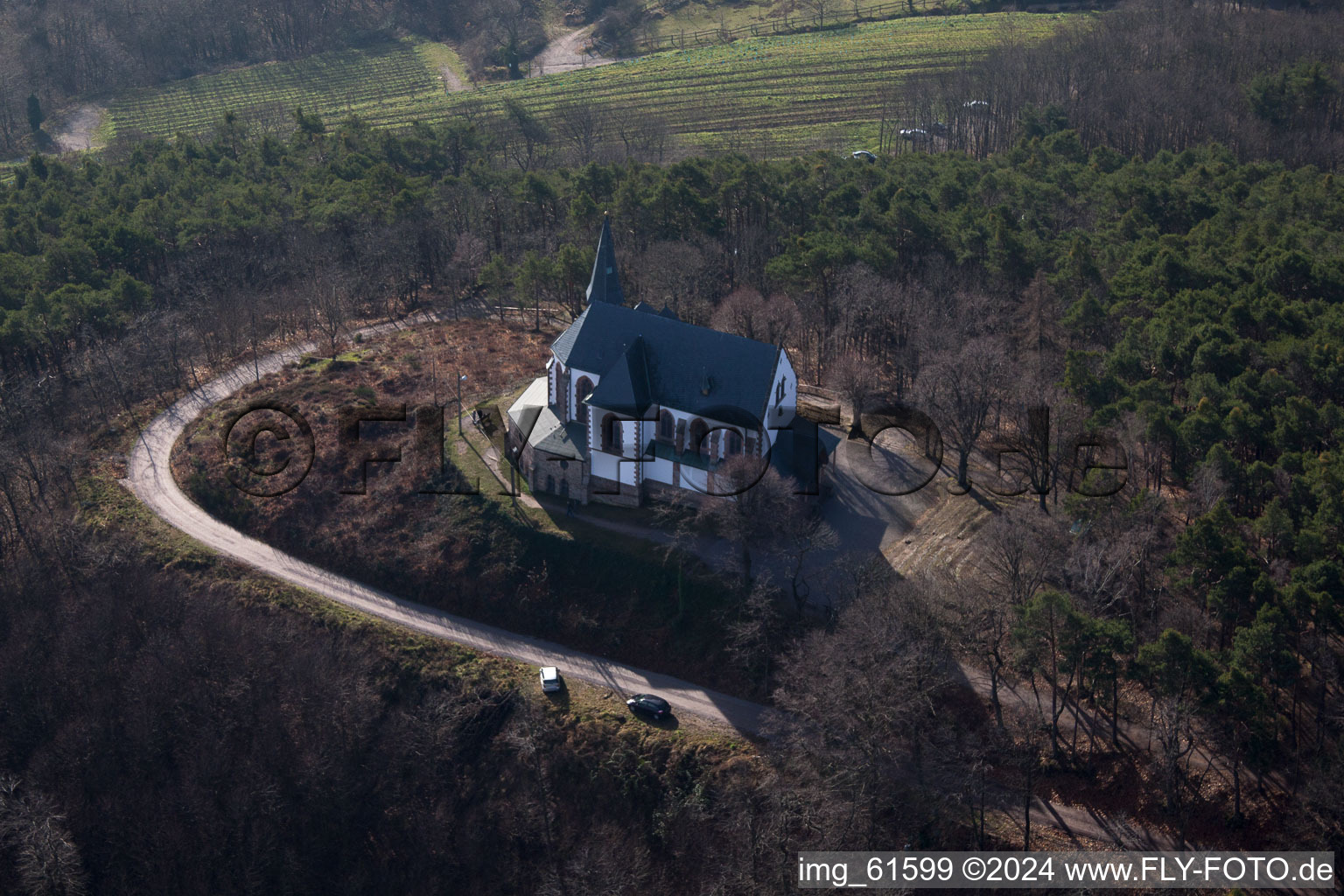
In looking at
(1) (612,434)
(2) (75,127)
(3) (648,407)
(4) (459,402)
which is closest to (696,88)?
(2) (75,127)

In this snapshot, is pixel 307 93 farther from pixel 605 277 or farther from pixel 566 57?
pixel 605 277

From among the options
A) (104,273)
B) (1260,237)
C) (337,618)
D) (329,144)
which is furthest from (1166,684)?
(329,144)

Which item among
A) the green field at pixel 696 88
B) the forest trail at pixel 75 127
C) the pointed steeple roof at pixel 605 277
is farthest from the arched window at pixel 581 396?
the forest trail at pixel 75 127

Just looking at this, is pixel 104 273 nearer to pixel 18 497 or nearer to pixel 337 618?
pixel 18 497

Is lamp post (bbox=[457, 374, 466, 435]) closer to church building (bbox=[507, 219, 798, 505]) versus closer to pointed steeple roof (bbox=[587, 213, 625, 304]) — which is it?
church building (bbox=[507, 219, 798, 505])

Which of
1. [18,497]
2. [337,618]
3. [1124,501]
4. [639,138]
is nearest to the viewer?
[1124,501]

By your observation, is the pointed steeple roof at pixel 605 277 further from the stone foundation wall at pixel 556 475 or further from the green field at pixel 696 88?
the green field at pixel 696 88
